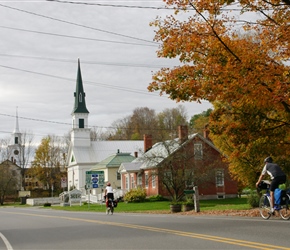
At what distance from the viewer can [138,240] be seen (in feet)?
41.4

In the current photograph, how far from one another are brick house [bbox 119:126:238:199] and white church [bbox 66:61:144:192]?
76.5 feet

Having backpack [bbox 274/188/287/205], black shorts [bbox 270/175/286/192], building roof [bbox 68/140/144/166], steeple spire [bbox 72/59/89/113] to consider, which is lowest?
backpack [bbox 274/188/287/205]

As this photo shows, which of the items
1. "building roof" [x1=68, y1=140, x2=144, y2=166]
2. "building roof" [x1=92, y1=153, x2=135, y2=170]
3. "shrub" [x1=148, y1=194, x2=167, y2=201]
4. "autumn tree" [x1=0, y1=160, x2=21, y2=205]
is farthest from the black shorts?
"autumn tree" [x1=0, y1=160, x2=21, y2=205]

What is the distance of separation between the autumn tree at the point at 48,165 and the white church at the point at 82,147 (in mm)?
7629

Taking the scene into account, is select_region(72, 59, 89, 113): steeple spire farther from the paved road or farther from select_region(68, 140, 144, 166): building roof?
the paved road

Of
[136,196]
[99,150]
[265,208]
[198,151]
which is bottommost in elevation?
[265,208]

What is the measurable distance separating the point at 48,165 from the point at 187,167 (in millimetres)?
59773

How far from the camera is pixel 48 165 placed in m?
102

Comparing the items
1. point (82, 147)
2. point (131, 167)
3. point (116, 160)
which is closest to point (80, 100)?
point (82, 147)

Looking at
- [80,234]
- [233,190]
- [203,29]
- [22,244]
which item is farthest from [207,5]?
[233,190]

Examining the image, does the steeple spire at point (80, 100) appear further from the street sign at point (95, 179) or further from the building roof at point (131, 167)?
the street sign at point (95, 179)

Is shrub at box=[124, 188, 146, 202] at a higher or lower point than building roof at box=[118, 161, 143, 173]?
lower

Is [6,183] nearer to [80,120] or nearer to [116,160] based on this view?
[80,120]

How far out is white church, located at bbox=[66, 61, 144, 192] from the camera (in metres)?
86.0
